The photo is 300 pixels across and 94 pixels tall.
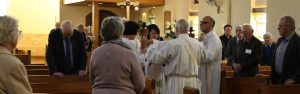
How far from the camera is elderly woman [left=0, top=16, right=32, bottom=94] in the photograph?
2.52 m

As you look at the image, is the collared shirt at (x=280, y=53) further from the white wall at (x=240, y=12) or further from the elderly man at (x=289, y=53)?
the white wall at (x=240, y=12)

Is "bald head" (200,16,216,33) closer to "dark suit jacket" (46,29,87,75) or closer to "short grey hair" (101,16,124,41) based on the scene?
"dark suit jacket" (46,29,87,75)

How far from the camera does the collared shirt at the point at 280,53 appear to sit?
492 centimetres

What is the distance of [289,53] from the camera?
16.0 feet

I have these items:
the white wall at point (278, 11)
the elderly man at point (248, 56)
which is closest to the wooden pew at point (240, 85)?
the elderly man at point (248, 56)

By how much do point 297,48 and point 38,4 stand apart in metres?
18.1

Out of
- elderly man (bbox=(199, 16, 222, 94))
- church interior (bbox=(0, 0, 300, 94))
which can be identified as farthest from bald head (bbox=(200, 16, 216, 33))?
church interior (bbox=(0, 0, 300, 94))

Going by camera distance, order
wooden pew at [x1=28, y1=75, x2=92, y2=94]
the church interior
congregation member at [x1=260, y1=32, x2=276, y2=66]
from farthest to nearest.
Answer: congregation member at [x1=260, y1=32, x2=276, y2=66] → the church interior → wooden pew at [x1=28, y1=75, x2=92, y2=94]

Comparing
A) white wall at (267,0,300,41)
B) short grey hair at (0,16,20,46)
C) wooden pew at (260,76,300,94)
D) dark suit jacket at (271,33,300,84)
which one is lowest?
wooden pew at (260,76,300,94)

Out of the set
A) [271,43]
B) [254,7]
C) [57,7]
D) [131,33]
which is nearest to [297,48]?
[131,33]

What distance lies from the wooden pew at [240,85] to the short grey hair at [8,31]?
2976 mm

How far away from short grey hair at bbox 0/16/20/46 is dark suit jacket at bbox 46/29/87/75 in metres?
3.30

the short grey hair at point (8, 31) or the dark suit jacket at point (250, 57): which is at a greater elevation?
the short grey hair at point (8, 31)

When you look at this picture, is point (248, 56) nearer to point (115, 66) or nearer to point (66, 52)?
point (66, 52)
